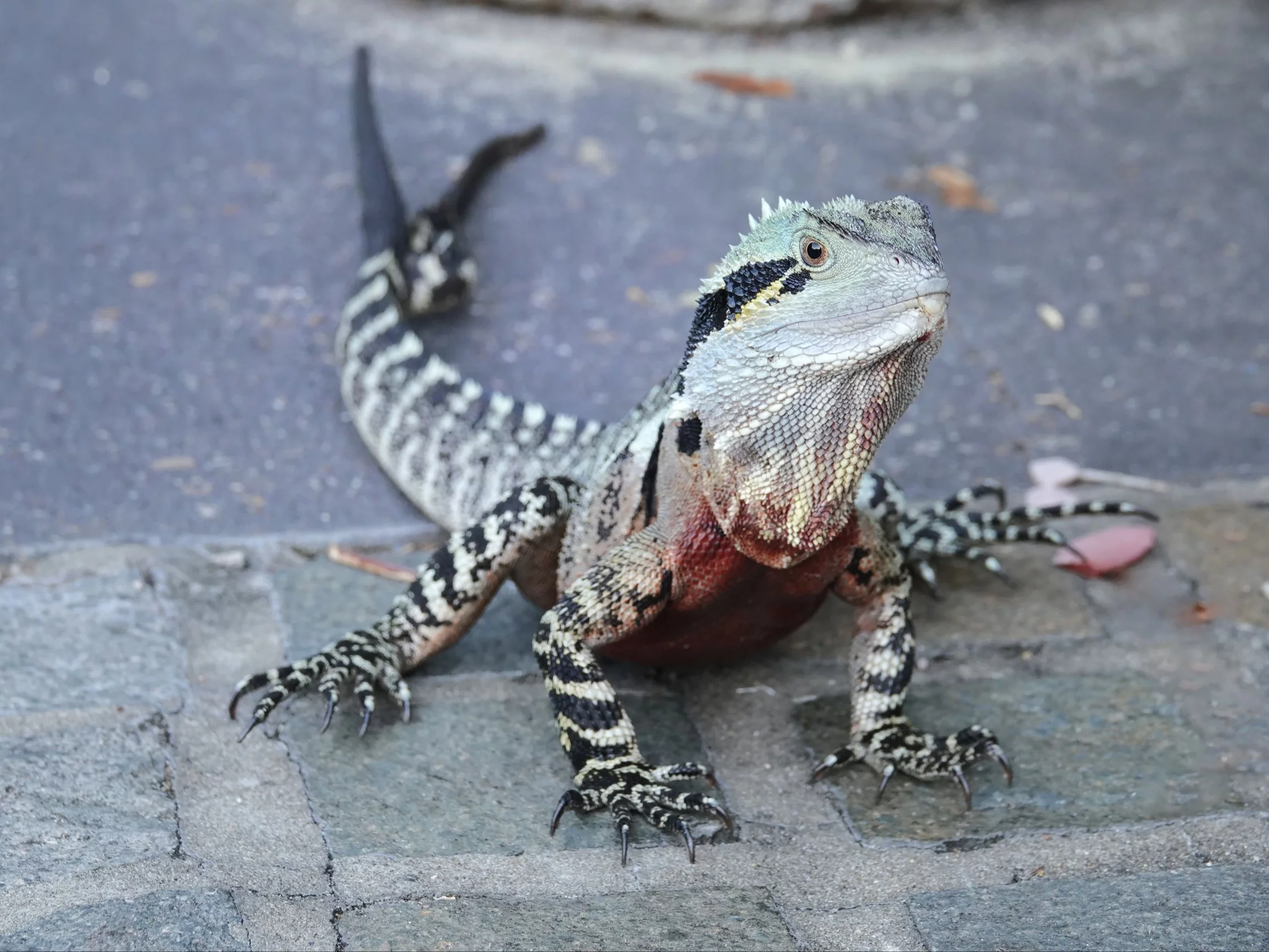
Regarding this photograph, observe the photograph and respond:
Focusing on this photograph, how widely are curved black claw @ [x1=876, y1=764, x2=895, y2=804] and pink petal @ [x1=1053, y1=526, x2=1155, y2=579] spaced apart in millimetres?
1215

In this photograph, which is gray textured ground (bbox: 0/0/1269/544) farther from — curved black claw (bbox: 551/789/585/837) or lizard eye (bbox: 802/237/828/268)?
lizard eye (bbox: 802/237/828/268)

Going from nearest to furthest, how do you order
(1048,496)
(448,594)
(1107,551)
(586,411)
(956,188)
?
(448,594) → (1107,551) → (1048,496) → (586,411) → (956,188)

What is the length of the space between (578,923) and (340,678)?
3.52ft

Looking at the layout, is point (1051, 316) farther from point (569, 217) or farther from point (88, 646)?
point (88, 646)

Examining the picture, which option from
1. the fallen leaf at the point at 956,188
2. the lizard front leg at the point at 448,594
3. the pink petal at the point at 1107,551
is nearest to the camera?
the lizard front leg at the point at 448,594

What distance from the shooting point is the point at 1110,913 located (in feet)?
10.8

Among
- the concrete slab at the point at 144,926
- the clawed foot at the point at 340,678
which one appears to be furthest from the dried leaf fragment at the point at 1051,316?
the concrete slab at the point at 144,926

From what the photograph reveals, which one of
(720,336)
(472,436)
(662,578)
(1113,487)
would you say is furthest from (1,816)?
(1113,487)

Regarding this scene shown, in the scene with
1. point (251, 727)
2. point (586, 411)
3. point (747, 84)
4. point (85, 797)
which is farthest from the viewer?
point (747, 84)

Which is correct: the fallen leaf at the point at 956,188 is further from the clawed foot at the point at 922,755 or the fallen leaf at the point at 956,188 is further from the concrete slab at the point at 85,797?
the concrete slab at the point at 85,797

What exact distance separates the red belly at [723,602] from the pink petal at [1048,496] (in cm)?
129

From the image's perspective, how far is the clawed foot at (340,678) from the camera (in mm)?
3924

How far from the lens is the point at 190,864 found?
10.9ft

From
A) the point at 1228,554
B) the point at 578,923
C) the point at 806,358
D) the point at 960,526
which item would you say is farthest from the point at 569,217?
the point at 578,923
